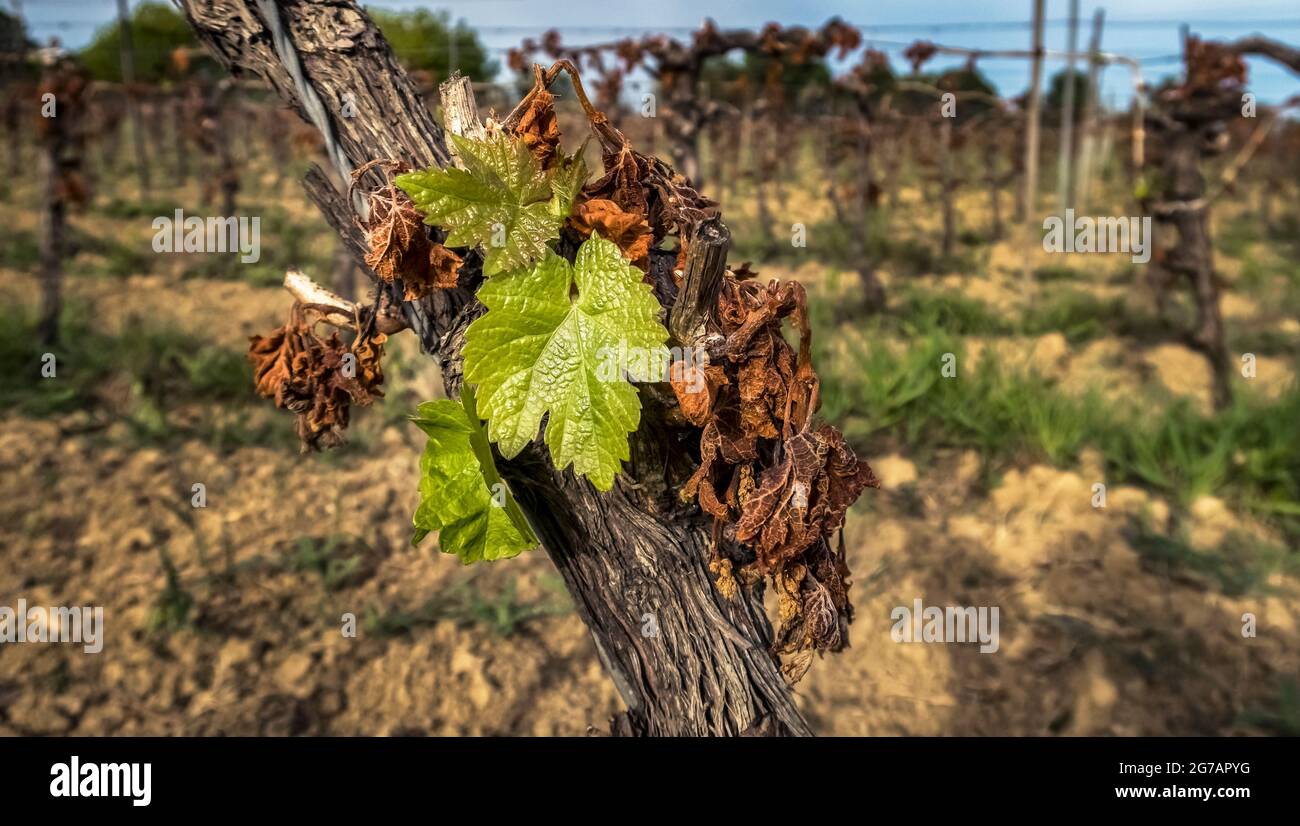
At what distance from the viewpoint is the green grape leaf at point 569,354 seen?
3.46 ft

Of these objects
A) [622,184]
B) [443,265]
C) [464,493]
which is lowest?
[464,493]

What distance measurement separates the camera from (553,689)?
9.91ft

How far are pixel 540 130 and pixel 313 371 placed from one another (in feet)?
1.82

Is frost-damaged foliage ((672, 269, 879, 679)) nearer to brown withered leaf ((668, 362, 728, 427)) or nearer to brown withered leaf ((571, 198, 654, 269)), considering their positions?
brown withered leaf ((668, 362, 728, 427))

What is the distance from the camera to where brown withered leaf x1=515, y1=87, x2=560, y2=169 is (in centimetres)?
109

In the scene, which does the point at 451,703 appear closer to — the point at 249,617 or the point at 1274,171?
the point at 249,617

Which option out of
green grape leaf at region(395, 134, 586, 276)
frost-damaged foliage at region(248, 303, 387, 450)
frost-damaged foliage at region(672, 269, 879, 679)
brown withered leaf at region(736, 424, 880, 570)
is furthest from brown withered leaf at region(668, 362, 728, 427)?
frost-damaged foliage at region(248, 303, 387, 450)

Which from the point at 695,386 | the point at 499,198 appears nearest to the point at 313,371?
the point at 499,198

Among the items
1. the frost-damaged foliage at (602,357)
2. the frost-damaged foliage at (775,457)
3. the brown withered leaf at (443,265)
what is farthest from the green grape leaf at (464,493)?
the frost-damaged foliage at (775,457)

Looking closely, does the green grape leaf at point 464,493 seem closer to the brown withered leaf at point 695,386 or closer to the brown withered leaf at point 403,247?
the brown withered leaf at point 403,247

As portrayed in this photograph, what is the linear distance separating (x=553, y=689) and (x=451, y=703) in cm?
34

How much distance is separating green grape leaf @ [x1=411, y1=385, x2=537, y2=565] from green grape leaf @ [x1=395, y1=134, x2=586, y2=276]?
20 centimetres

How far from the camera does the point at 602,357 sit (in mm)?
1069

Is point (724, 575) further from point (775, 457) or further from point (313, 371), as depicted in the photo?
point (313, 371)
